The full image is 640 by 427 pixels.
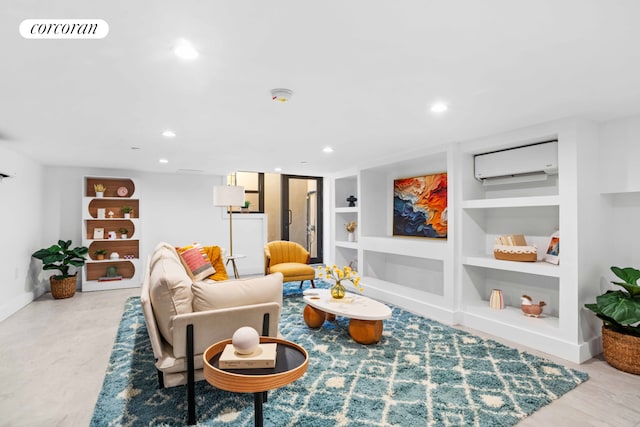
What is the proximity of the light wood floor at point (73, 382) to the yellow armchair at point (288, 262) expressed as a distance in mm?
2227

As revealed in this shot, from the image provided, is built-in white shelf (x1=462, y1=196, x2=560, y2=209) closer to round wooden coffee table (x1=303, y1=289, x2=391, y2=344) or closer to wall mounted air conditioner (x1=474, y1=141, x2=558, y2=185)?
wall mounted air conditioner (x1=474, y1=141, x2=558, y2=185)

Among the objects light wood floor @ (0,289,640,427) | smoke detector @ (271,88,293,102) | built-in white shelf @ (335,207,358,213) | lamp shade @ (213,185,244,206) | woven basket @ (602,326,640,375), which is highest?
smoke detector @ (271,88,293,102)

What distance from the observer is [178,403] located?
A: 221 cm

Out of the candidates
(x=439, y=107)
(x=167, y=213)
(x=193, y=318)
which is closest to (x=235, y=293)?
(x=193, y=318)

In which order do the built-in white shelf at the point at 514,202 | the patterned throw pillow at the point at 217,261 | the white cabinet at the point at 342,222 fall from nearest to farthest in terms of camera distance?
the built-in white shelf at the point at 514,202 → the patterned throw pillow at the point at 217,261 → the white cabinet at the point at 342,222

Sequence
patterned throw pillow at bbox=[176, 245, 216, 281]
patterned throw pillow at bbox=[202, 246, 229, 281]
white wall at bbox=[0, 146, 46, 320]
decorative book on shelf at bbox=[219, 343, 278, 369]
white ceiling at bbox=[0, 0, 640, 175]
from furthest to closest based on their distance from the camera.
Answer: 1. patterned throw pillow at bbox=[202, 246, 229, 281]
2. white wall at bbox=[0, 146, 46, 320]
3. patterned throw pillow at bbox=[176, 245, 216, 281]
4. decorative book on shelf at bbox=[219, 343, 278, 369]
5. white ceiling at bbox=[0, 0, 640, 175]

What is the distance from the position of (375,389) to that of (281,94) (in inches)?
86.8

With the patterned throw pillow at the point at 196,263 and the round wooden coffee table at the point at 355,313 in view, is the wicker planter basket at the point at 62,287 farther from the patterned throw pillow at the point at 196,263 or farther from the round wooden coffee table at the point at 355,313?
the round wooden coffee table at the point at 355,313

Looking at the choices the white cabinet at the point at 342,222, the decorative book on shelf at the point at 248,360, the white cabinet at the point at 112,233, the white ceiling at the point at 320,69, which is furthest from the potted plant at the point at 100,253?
the decorative book on shelf at the point at 248,360

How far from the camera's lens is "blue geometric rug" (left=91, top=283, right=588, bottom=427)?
207 cm

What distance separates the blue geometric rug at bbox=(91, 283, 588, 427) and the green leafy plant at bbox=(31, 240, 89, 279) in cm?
261

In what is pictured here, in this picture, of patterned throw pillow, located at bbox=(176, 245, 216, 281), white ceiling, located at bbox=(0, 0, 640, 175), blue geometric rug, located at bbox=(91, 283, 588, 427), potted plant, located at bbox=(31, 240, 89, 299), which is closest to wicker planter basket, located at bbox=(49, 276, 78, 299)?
potted plant, located at bbox=(31, 240, 89, 299)

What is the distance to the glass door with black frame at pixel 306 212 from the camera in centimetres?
828

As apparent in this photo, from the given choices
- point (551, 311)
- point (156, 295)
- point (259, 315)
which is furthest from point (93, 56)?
point (551, 311)
